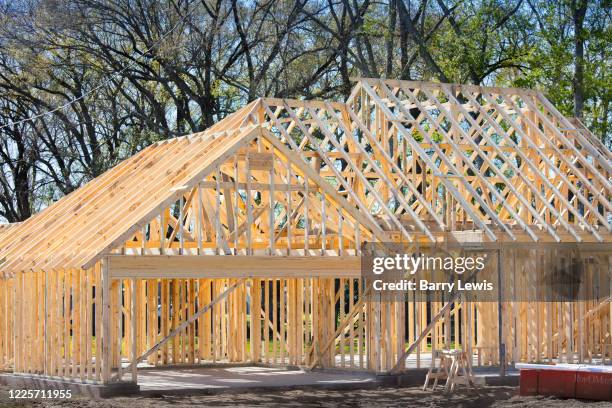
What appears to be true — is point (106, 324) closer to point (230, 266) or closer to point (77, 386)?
point (77, 386)

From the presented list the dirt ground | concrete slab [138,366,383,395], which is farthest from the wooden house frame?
the dirt ground

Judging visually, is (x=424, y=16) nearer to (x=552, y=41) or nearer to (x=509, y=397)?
(x=552, y=41)

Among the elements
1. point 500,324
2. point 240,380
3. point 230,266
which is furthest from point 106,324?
point 500,324

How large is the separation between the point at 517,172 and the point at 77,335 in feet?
30.6

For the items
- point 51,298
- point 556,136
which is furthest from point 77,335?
point 556,136

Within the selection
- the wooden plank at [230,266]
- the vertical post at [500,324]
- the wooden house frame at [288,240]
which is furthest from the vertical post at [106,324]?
the vertical post at [500,324]

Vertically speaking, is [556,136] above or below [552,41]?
below

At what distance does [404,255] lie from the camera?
22047mm

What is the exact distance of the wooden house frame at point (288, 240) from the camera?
1980 centimetres

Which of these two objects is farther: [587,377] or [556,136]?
[556,136]

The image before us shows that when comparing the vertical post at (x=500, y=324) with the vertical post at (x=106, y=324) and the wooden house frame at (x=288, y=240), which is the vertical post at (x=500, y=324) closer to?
the wooden house frame at (x=288, y=240)

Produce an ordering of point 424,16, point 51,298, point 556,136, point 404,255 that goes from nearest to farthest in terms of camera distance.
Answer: point 51,298
point 404,255
point 556,136
point 424,16

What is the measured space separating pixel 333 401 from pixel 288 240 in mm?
3327

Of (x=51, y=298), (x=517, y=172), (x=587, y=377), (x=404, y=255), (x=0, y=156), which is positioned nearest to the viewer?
(x=587, y=377)
